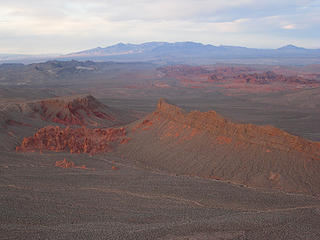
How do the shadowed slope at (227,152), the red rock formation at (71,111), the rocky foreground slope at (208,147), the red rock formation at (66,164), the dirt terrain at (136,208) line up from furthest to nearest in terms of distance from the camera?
the red rock formation at (71,111), the red rock formation at (66,164), the rocky foreground slope at (208,147), the shadowed slope at (227,152), the dirt terrain at (136,208)

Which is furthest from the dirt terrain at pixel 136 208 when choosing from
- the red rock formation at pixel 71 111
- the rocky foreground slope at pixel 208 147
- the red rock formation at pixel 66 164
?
the red rock formation at pixel 71 111

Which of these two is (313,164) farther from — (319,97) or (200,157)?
(319,97)

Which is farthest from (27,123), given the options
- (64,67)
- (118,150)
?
(64,67)

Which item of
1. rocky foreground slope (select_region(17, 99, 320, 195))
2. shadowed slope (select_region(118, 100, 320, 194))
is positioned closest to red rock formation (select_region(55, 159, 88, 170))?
rocky foreground slope (select_region(17, 99, 320, 195))

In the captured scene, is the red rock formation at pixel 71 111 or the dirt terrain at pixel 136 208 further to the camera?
the red rock formation at pixel 71 111

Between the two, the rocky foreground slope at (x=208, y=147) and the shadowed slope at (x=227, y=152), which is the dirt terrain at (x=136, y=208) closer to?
the shadowed slope at (x=227, y=152)

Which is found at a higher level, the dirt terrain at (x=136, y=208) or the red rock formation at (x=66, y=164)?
the dirt terrain at (x=136, y=208)

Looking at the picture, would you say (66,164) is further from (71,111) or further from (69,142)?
(71,111)
